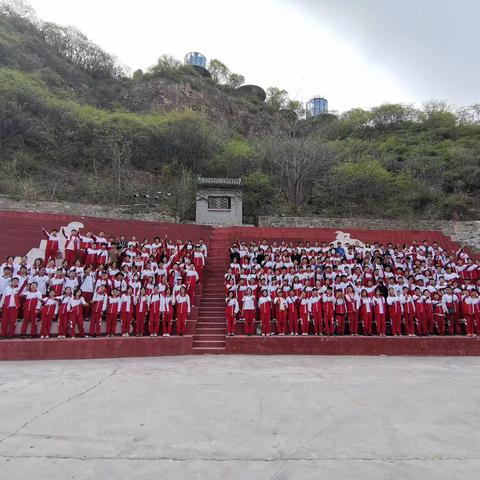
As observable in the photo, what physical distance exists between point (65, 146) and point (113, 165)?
3.28m

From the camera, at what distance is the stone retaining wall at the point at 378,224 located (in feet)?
56.3

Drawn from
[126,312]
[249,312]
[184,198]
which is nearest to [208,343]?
[249,312]

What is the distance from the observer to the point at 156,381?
18.5 feet

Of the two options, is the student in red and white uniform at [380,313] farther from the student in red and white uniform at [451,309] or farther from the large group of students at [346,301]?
the student in red and white uniform at [451,309]

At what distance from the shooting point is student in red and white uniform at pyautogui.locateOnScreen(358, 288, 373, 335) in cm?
915

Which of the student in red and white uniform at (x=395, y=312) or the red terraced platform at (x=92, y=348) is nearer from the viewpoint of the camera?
the red terraced platform at (x=92, y=348)

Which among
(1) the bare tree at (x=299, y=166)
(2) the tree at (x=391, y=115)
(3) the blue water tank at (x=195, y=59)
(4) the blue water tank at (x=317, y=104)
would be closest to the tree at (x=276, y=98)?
(4) the blue water tank at (x=317, y=104)

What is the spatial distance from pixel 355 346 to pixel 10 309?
708 centimetres

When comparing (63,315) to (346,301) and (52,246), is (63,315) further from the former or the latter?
(346,301)

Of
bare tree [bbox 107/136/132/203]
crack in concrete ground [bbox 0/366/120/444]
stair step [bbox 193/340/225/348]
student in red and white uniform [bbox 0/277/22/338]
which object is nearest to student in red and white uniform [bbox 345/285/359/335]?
stair step [bbox 193/340/225/348]

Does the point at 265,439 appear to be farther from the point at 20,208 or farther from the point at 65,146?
the point at 65,146

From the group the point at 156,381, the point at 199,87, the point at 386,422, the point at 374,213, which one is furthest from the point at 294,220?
the point at 199,87

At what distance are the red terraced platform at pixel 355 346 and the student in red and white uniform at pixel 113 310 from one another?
2431 mm

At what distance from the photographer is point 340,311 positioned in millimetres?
9164
